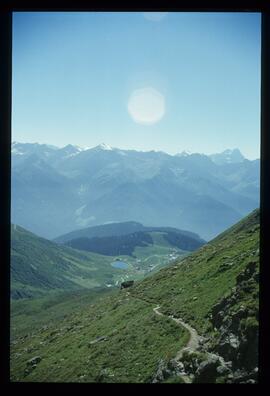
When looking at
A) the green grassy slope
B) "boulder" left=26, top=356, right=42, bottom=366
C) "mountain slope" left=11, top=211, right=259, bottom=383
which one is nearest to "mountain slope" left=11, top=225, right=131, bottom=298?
the green grassy slope

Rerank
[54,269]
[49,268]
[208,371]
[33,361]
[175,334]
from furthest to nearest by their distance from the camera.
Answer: [54,269] < [49,268] < [33,361] < [175,334] < [208,371]

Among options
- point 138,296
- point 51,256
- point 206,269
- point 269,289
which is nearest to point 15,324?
point 138,296

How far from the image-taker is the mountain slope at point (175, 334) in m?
6.81

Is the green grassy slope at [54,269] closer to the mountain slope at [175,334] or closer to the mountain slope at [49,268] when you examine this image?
the mountain slope at [49,268]

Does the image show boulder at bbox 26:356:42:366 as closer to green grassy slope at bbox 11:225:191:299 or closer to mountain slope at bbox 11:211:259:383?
mountain slope at bbox 11:211:259:383

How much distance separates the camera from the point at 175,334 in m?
17.1

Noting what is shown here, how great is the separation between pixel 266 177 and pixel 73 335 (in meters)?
36.2

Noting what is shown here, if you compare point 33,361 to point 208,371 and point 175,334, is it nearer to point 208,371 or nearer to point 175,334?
point 175,334

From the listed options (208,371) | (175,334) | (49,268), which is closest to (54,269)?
(49,268)

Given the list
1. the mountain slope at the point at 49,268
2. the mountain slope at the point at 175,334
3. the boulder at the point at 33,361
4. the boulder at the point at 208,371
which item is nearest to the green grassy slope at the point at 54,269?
the mountain slope at the point at 49,268

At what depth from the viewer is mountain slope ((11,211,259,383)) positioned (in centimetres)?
681

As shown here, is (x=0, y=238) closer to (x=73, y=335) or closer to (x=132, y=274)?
(x=73, y=335)
